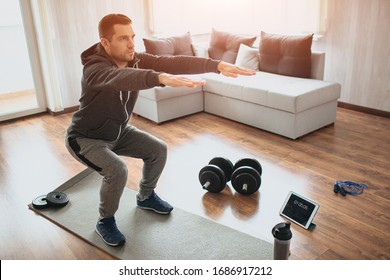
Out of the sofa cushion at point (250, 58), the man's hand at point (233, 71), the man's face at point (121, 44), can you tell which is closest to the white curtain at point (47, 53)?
the sofa cushion at point (250, 58)

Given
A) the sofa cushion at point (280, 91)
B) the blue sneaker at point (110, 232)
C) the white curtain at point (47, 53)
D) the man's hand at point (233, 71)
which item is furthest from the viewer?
the white curtain at point (47, 53)

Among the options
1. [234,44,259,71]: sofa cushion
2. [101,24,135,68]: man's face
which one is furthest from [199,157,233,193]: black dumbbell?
[234,44,259,71]: sofa cushion

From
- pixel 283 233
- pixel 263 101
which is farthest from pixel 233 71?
pixel 263 101

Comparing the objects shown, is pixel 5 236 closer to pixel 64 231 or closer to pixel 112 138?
pixel 64 231

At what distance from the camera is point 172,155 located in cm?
374

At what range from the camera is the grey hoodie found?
2189 mm

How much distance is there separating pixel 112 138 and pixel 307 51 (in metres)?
2.64

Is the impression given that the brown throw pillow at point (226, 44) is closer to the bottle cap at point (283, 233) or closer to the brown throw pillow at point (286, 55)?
the brown throw pillow at point (286, 55)

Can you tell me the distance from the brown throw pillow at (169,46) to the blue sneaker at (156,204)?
2.39 meters

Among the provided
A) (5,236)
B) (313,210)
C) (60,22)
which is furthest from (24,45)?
(313,210)

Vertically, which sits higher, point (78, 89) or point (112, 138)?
point (112, 138)

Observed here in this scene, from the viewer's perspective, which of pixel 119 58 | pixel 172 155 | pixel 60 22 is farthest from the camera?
pixel 60 22

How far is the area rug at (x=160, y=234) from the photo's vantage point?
236 cm

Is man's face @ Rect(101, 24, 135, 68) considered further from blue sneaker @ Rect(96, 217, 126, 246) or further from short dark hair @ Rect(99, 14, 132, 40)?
blue sneaker @ Rect(96, 217, 126, 246)
